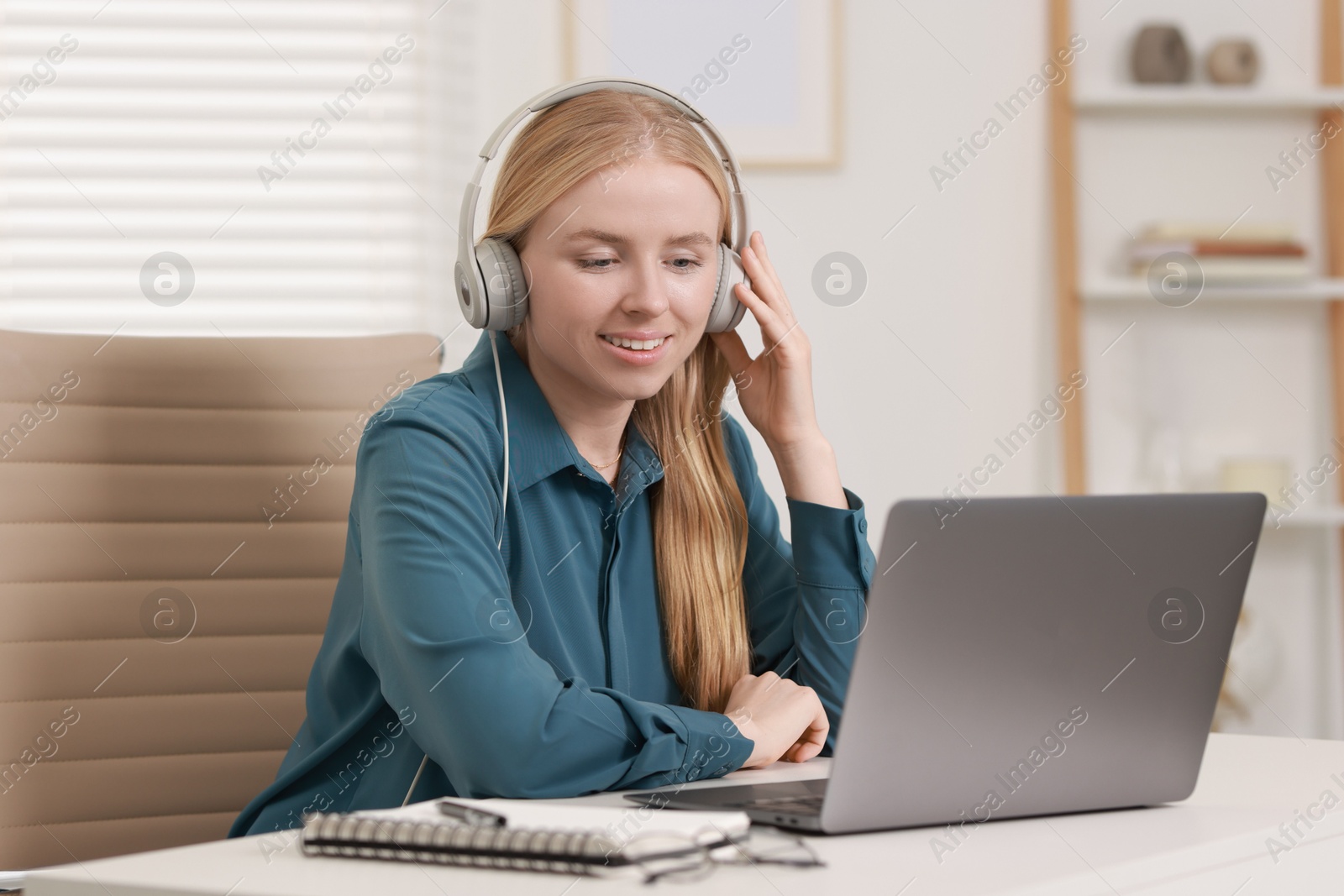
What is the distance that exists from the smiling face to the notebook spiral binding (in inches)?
24.0

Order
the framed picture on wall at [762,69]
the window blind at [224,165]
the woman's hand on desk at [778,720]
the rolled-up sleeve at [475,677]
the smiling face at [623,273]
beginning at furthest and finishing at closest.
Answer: the framed picture on wall at [762,69], the window blind at [224,165], the smiling face at [623,273], the woman's hand on desk at [778,720], the rolled-up sleeve at [475,677]

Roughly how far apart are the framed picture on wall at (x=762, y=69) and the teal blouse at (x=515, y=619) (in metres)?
1.06

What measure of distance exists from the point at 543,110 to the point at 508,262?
182 millimetres

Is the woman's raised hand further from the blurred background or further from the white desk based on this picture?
the blurred background

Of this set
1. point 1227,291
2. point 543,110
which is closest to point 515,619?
point 543,110

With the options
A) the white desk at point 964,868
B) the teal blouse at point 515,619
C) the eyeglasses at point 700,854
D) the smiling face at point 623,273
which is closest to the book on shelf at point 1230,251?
the teal blouse at point 515,619

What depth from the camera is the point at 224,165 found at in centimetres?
223

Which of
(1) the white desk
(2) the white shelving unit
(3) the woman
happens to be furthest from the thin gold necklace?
(2) the white shelving unit

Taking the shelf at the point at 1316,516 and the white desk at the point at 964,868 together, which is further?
the shelf at the point at 1316,516

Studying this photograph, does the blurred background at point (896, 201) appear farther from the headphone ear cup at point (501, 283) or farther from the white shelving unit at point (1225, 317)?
the headphone ear cup at point (501, 283)

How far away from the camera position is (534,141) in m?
1.26

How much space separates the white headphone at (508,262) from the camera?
1.21 meters

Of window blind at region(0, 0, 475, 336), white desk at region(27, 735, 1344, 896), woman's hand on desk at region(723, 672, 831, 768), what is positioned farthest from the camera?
window blind at region(0, 0, 475, 336)

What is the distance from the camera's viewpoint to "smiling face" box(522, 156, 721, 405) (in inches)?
47.4
